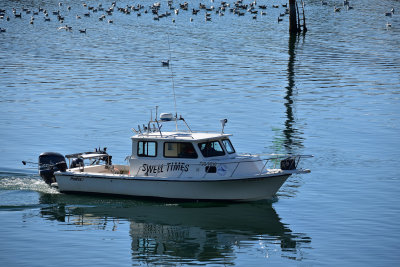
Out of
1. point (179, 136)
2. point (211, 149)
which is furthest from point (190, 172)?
point (179, 136)

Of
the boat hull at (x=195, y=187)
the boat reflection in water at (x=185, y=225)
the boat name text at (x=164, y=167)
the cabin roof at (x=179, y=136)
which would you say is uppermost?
the cabin roof at (x=179, y=136)

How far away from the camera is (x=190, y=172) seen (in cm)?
3419

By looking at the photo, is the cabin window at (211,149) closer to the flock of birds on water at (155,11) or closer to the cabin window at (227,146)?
the cabin window at (227,146)

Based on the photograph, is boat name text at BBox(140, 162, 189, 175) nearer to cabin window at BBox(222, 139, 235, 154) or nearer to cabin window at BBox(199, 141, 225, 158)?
cabin window at BBox(199, 141, 225, 158)

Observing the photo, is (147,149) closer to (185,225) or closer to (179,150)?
(179,150)

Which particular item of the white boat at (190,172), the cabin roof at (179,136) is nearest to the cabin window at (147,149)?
the white boat at (190,172)

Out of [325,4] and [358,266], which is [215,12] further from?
[358,266]

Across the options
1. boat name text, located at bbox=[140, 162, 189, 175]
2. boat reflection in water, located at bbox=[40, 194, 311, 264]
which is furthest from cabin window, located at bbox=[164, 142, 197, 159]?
boat reflection in water, located at bbox=[40, 194, 311, 264]

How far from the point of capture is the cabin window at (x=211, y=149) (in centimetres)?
3422

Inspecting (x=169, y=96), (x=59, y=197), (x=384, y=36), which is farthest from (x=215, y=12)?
(x=59, y=197)

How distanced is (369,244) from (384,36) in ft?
262

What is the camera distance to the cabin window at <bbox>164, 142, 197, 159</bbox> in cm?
3422

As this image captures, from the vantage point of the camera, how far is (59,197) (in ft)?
120

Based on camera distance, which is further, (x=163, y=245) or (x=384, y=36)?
(x=384, y=36)
